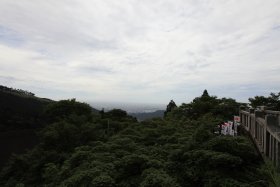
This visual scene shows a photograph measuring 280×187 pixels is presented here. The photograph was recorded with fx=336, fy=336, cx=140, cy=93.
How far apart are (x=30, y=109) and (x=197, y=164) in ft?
206

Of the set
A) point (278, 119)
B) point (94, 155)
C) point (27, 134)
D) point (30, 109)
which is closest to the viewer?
point (278, 119)

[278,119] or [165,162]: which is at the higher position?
[278,119]

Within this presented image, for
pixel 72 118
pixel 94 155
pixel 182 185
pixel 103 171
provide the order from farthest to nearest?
pixel 72 118, pixel 94 155, pixel 103 171, pixel 182 185

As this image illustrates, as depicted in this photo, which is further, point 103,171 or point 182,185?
point 103,171

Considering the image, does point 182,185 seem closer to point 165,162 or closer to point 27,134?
point 165,162

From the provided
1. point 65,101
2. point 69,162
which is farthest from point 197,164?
point 65,101

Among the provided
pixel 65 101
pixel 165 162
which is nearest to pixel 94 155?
pixel 165 162

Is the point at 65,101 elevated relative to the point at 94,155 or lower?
elevated

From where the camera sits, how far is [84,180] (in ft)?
26.8

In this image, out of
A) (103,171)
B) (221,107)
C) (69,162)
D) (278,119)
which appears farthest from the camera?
(221,107)

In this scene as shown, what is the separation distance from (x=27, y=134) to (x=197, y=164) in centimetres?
4929

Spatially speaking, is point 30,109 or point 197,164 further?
point 30,109

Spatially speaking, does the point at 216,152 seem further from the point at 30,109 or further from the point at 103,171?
the point at 30,109

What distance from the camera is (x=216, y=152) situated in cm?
809
